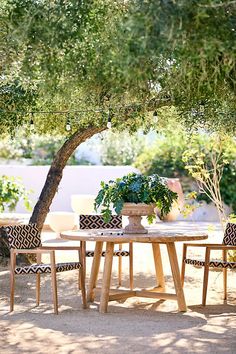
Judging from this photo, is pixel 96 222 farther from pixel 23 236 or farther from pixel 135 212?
pixel 135 212

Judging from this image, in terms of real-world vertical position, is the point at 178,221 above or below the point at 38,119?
below

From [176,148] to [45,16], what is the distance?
12.5 metres

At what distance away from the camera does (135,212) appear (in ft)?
23.2

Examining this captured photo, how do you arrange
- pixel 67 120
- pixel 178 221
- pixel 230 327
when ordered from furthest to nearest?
pixel 178 221, pixel 67 120, pixel 230 327

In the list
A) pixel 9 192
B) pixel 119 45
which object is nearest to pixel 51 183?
pixel 9 192

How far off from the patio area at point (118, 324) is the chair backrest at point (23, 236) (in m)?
0.56

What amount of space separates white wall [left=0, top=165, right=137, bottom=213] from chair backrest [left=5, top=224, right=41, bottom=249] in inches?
377

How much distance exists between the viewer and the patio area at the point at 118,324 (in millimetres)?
5508

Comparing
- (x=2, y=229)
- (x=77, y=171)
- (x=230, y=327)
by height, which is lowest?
(x=230, y=327)

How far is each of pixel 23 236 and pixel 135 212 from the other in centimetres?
117

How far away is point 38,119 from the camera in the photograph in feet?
29.9

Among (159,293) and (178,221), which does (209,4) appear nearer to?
(159,293)

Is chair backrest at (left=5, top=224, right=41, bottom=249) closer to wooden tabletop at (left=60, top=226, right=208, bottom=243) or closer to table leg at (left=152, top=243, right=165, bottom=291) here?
wooden tabletop at (left=60, top=226, right=208, bottom=243)

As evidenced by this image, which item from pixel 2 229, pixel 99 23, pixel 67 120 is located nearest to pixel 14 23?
pixel 99 23
